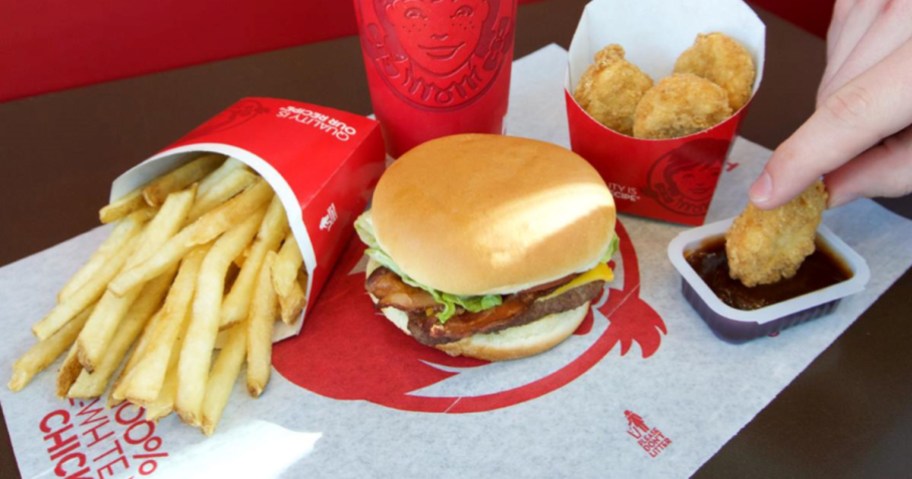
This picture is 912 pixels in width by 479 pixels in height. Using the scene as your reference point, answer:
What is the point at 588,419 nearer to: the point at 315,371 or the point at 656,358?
the point at 656,358

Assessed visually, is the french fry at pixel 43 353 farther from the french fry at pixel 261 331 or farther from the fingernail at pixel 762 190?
the fingernail at pixel 762 190

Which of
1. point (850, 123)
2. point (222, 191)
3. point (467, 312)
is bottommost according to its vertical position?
point (467, 312)

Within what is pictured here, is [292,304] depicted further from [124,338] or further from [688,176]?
[688,176]

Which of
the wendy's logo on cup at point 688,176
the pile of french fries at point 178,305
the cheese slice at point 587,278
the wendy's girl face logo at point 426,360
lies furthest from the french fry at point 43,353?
the wendy's logo on cup at point 688,176

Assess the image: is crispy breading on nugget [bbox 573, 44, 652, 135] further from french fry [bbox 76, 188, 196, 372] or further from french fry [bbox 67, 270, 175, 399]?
french fry [bbox 67, 270, 175, 399]

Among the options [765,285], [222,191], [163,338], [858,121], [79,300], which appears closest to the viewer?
[858,121]

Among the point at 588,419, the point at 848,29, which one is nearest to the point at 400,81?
the point at 588,419

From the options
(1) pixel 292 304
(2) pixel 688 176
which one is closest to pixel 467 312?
(1) pixel 292 304
